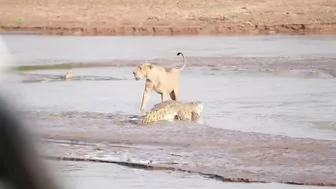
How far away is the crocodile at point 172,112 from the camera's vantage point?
383 inches

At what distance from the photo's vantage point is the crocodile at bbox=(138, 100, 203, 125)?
9727mm

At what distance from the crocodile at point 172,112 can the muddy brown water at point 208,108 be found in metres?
0.13

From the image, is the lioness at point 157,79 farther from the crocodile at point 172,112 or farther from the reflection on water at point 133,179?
the reflection on water at point 133,179

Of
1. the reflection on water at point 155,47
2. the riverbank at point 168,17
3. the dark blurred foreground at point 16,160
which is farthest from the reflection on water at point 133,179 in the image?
the riverbank at point 168,17

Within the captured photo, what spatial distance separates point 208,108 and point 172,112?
143 cm

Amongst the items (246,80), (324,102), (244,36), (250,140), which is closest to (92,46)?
(244,36)

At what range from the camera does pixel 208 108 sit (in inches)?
442

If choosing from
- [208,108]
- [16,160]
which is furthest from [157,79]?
[16,160]

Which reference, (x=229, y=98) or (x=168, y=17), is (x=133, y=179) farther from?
(x=168, y=17)

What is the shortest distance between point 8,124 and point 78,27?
25.7 metres

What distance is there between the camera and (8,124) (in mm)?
736

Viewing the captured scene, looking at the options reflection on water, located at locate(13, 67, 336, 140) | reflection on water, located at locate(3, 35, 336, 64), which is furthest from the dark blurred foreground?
reflection on water, located at locate(3, 35, 336, 64)

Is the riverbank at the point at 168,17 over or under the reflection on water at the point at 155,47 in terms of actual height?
over

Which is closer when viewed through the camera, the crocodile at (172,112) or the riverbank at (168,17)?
the crocodile at (172,112)
